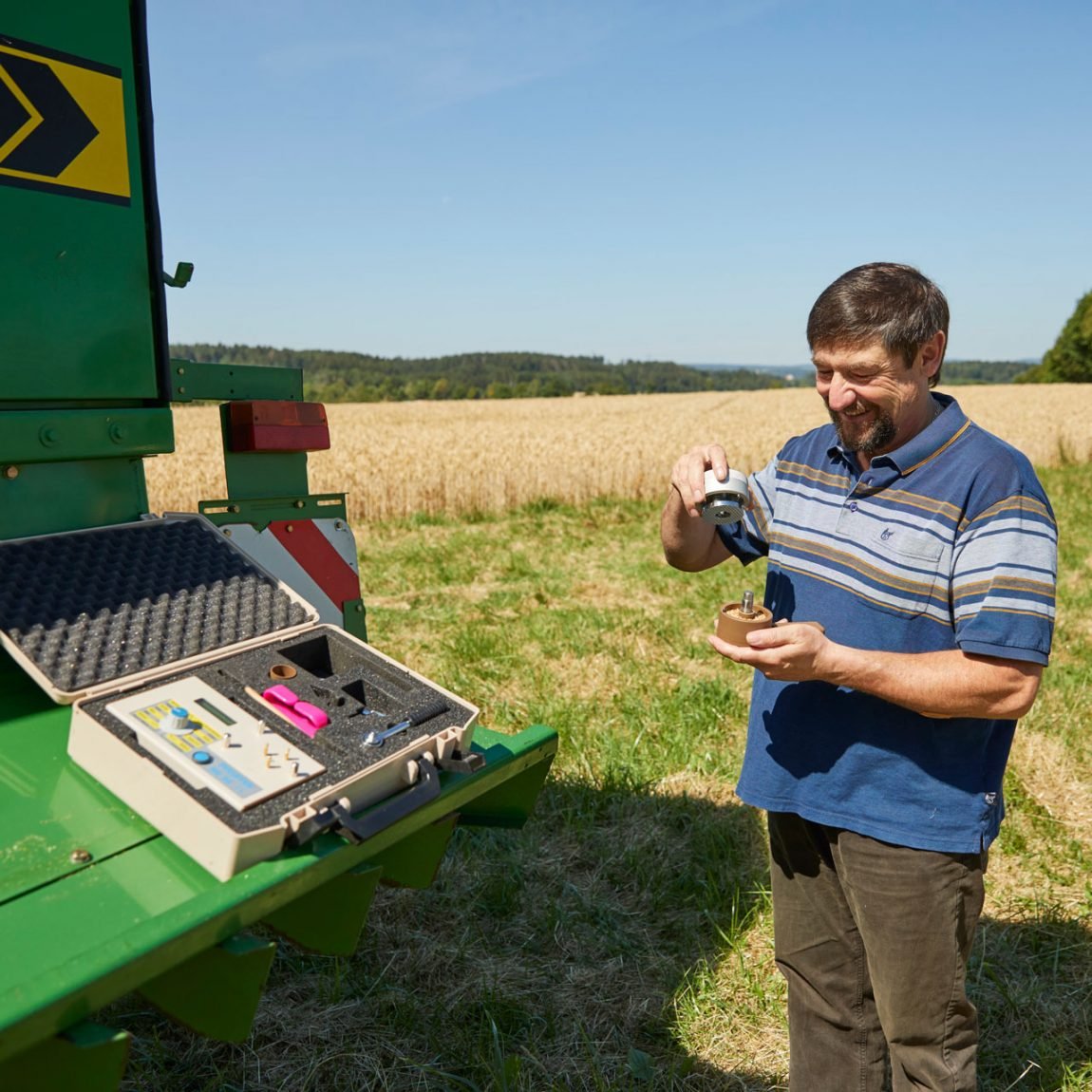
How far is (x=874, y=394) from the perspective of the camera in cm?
202

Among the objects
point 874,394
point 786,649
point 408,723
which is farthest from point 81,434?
point 874,394

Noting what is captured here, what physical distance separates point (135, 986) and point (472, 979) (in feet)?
6.36

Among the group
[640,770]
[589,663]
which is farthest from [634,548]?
[640,770]

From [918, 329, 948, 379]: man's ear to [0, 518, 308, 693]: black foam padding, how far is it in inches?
59.6

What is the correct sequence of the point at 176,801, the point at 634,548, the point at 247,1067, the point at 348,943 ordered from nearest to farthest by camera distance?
the point at 176,801 < the point at 348,943 < the point at 247,1067 < the point at 634,548

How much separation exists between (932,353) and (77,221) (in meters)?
1.95

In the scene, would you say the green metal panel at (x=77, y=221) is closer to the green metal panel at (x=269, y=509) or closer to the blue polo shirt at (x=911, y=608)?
the green metal panel at (x=269, y=509)

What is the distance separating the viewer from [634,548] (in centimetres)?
993

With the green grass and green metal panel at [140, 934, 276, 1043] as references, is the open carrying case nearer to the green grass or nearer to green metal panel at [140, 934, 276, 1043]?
green metal panel at [140, 934, 276, 1043]

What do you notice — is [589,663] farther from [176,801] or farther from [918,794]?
[176,801]

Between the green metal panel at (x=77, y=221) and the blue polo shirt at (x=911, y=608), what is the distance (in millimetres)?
1712

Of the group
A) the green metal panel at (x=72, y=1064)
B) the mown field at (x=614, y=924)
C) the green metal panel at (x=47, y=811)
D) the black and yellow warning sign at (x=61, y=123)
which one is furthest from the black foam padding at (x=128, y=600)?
the mown field at (x=614, y=924)

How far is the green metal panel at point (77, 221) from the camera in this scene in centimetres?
192

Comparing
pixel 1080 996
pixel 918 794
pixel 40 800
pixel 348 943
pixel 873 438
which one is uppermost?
pixel 873 438
